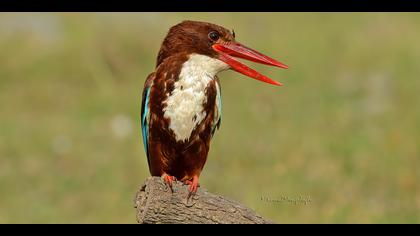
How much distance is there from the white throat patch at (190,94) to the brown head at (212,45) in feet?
0.12

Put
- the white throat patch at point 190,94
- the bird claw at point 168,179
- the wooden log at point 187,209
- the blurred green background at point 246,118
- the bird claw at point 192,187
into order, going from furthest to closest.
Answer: the blurred green background at point 246,118 → the white throat patch at point 190,94 → the bird claw at point 168,179 → the bird claw at point 192,187 → the wooden log at point 187,209

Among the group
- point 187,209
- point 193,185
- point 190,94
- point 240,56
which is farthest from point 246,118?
point 187,209

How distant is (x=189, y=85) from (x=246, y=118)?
510 cm

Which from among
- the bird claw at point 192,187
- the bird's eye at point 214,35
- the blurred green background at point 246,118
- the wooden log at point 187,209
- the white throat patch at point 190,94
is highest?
the blurred green background at point 246,118

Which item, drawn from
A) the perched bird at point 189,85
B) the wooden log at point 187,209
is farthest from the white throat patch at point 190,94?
the wooden log at point 187,209

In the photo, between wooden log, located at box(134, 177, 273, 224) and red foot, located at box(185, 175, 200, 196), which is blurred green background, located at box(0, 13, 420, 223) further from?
wooden log, located at box(134, 177, 273, 224)

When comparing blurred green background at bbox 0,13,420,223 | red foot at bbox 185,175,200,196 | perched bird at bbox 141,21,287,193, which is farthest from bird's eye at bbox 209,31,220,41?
blurred green background at bbox 0,13,420,223

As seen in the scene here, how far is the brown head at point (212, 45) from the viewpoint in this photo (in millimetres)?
4609

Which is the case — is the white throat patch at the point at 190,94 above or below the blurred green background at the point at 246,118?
below

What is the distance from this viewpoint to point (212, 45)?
4.62 metres

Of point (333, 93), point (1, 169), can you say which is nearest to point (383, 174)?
point (333, 93)

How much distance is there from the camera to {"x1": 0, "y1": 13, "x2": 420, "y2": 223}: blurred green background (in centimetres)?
768

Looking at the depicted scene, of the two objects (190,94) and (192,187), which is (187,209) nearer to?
(192,187)

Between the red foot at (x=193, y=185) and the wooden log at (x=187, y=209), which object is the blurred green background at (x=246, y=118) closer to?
the red foot at (x=193, y=185)
